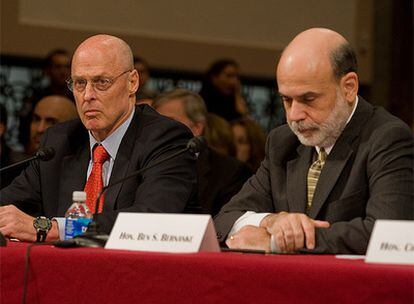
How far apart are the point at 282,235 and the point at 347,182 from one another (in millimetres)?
487

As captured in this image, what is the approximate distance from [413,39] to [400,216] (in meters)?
7.03

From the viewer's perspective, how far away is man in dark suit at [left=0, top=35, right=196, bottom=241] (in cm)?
437

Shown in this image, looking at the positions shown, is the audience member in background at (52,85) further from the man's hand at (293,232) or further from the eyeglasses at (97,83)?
the man's hand at (293,232)

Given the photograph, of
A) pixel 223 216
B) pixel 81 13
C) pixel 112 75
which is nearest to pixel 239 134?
A: pixel 81 13

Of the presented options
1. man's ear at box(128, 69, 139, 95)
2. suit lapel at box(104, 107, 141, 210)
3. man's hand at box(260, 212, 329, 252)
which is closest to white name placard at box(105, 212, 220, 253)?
man's hand at box(260, 212, 329, 252)

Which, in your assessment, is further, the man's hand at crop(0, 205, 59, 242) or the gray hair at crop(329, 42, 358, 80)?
the man's hand at crop(0, 205, 59, 242)

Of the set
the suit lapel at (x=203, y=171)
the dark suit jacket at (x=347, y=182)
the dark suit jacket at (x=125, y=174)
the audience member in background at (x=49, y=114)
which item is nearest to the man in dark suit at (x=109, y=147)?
the dark suit jacket at (x=125, y=174)

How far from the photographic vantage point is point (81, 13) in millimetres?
9156

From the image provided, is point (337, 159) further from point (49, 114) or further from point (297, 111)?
point (49, 114)

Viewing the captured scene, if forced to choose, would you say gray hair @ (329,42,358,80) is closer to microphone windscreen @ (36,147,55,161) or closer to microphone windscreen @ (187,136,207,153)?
microphone windscreen @ (187,136,207,153)

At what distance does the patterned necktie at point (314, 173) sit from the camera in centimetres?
398

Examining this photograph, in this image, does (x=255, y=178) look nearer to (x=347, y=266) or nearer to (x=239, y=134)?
(x=347, y=266)

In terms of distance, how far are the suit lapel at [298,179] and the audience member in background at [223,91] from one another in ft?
13.8

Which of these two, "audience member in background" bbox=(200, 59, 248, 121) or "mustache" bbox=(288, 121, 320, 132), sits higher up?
"mustache" bbox=(288, 121, 320, 132)
